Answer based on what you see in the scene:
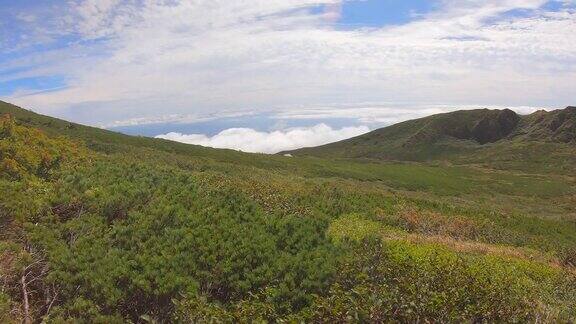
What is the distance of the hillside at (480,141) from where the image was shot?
13038 centimetres

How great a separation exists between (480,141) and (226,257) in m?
170

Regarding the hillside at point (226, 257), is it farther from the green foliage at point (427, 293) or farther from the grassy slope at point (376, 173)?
the grassy slope at point (376, 173)

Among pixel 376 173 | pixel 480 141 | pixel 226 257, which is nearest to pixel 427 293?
pixel 226 257

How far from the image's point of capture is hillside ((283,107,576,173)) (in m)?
130

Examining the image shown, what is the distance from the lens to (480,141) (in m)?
171

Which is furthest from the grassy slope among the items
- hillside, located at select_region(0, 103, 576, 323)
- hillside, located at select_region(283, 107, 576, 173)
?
hillside, located at select_region(283, 107, 576, 173)

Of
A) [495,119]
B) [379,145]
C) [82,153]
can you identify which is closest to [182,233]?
[82,153]

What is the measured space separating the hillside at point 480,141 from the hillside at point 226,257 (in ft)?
358

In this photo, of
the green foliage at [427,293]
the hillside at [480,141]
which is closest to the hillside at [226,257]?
the green foliage at [427,293]

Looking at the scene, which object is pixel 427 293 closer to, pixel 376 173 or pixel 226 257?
pixel 226 257

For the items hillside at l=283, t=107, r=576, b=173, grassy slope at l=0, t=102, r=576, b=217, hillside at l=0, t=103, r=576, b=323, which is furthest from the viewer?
hillside at l=283, t=107, r=576, b=173

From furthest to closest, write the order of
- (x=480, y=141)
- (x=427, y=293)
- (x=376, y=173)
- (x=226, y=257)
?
(x=480, y=141) → (x=376, y=173) → (x=226, y=257) → (x=427, y=293)

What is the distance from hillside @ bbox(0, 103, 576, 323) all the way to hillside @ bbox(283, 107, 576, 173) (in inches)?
4296

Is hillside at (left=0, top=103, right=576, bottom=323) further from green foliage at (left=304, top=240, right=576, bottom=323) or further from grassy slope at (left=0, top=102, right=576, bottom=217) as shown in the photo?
grassy slope at (left=0, top=102, right=576, bottom=217)
